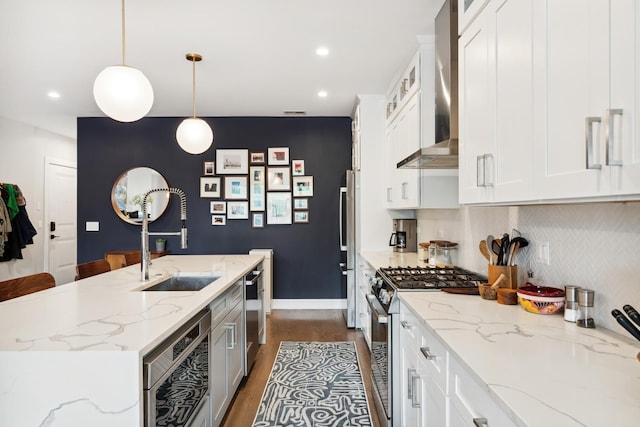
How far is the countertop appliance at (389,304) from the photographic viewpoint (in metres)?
2.09

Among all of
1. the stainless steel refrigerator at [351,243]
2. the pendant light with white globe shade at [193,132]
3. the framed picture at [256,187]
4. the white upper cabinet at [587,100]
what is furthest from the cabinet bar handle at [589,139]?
the framed picture at [256,187]

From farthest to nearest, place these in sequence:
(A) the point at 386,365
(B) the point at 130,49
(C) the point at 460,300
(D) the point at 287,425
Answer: (B) the point at 130,49 < (D) the point at 287,425 < (A) the point at 386,365 < (C) the point at 460,300

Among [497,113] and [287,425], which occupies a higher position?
[497,113]

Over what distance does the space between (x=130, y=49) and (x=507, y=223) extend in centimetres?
312

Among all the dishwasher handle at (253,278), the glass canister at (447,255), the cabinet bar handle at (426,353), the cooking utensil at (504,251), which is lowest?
the cabinet bar handle at (426,353)

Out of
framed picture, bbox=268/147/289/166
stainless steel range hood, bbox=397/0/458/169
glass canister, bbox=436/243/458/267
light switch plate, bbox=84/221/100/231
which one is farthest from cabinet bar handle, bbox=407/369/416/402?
light switch plate, bbox=84/221/100/231

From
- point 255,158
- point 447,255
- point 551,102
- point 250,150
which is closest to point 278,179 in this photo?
point 255,158

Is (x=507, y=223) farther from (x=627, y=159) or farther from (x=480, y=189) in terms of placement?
(x=627, y=159)

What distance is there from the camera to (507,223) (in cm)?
217

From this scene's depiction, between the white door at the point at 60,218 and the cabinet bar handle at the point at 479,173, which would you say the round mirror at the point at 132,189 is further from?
the cabinet bar handle at the point at 479,173

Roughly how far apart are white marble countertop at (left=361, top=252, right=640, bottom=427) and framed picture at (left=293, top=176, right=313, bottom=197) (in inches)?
150

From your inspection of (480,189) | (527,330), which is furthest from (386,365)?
(480,189)

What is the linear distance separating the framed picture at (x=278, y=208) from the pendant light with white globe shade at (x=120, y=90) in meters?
3.24

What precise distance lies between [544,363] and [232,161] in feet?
15.9
